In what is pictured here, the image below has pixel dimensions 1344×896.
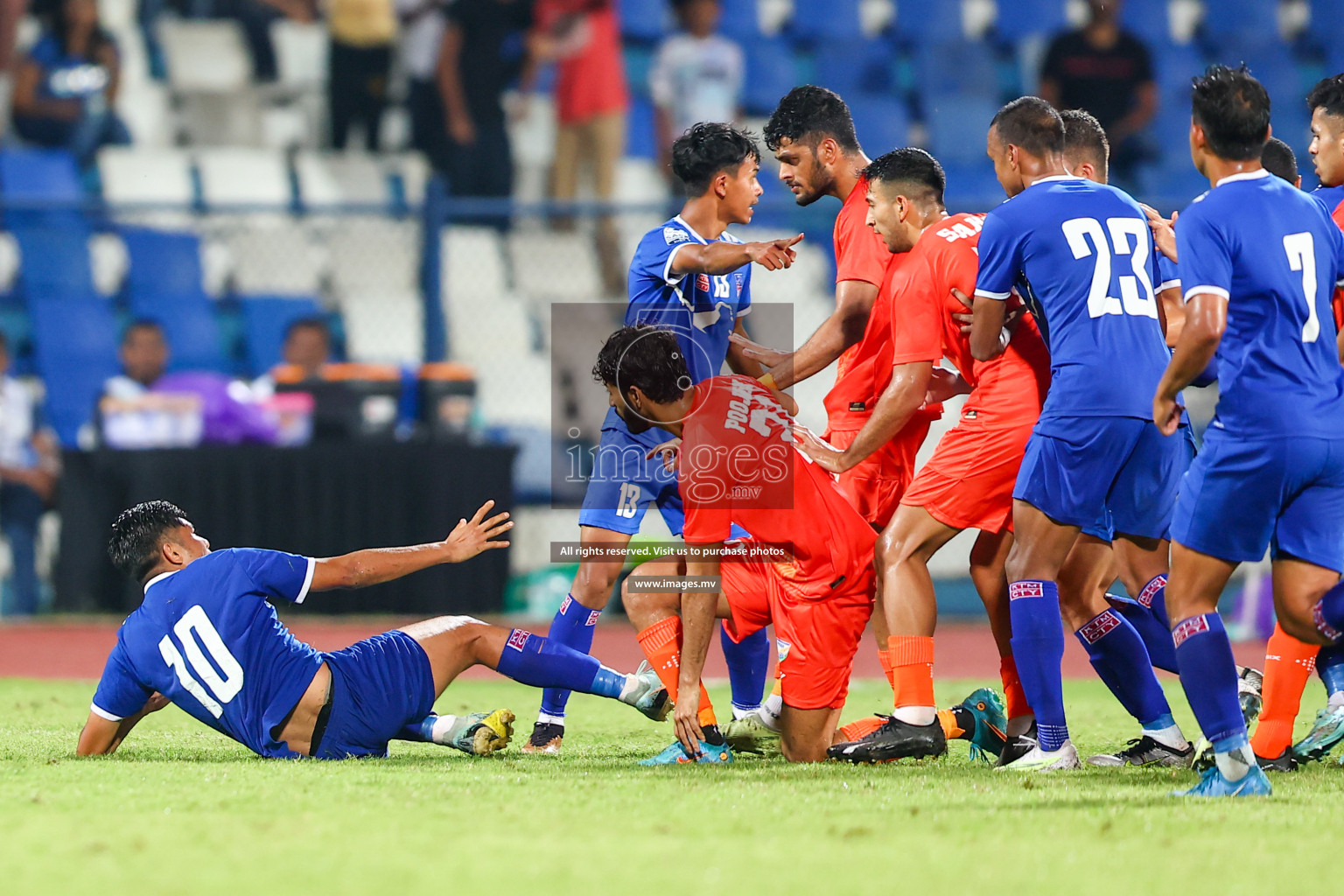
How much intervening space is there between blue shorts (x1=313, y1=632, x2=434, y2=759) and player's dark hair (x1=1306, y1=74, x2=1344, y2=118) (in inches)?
144

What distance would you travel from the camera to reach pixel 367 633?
974cm

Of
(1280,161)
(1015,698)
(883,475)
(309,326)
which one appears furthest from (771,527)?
(309,326)

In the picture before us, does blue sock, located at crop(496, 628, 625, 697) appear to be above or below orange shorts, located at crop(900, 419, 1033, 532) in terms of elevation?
below

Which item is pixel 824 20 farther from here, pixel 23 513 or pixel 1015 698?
pixel 1015 698

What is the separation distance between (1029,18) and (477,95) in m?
6.09

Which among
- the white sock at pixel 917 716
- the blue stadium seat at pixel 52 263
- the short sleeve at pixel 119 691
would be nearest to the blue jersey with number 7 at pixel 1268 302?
the white sock at pixel 917 716

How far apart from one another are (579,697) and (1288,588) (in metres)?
4.21

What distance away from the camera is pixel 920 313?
5.32m

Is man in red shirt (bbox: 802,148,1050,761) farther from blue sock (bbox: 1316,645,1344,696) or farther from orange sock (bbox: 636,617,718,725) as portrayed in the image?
blue sock (bbox: 1316,645,1344,696)

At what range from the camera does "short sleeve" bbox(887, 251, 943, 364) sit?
209 inches

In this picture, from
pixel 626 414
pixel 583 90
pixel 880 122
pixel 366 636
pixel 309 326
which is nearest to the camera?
pixel 626 414

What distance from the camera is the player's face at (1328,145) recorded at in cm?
536

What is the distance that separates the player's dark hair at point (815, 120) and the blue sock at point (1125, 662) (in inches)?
86.1

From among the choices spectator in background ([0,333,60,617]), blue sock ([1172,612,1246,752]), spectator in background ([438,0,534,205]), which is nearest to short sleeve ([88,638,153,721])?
blue sock ([1172,612,1246,752])
